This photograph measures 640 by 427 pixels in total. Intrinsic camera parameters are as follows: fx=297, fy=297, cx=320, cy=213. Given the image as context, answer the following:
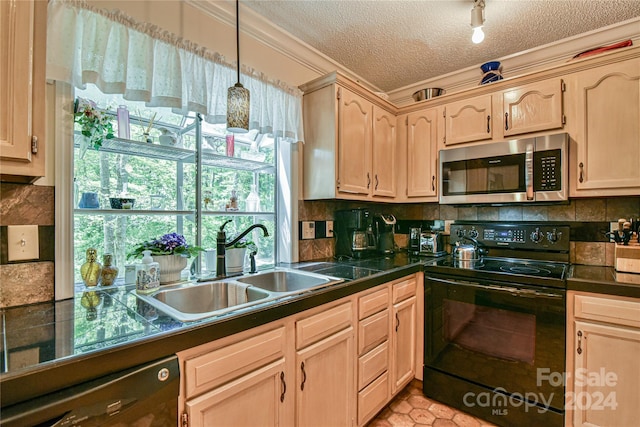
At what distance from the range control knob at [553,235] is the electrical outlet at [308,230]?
66.2 inches

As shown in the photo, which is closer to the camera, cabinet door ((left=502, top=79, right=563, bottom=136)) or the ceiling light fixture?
the ceiling light fixture

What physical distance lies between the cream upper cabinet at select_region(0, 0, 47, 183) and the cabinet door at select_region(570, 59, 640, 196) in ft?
8.62

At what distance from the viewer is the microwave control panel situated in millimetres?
1870

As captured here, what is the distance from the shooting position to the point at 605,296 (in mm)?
1504

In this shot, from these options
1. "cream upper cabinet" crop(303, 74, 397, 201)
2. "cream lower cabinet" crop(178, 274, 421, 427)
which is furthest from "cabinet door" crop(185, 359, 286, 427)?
"cream upper cabinet" crop(303, 74, 397, 201)

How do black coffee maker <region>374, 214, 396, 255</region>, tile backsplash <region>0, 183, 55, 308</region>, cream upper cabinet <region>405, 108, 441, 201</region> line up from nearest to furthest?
tile backsplash <region>0, 183, 55, 308</region> < cream upper cabinet <region>405, 108, 441, 201</region> < black coffee maker <region>374, 214, 396, 255</region>

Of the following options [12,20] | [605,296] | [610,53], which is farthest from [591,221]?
[12,20]

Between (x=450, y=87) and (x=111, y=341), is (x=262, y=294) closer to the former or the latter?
(x=111, y=341)

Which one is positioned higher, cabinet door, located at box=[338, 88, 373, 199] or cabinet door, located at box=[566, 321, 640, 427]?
cabinet door, located at box=[338, 88, 373, 199]

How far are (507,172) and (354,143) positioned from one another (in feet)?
3.54

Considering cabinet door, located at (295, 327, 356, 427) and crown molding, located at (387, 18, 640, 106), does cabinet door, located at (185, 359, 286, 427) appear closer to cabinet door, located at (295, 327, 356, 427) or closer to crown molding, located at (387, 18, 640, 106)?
cabinet door, located at (295, 327, 356, 427)

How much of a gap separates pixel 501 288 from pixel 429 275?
432 mm

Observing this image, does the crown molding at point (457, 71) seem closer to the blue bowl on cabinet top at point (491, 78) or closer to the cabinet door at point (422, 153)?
the blue bowl on cabinet top at point (491, 78)

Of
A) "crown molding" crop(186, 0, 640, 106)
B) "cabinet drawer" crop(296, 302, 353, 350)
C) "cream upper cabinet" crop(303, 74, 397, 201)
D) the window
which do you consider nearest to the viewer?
"cabinet drawer" crop(296, 302, 353, 350)
